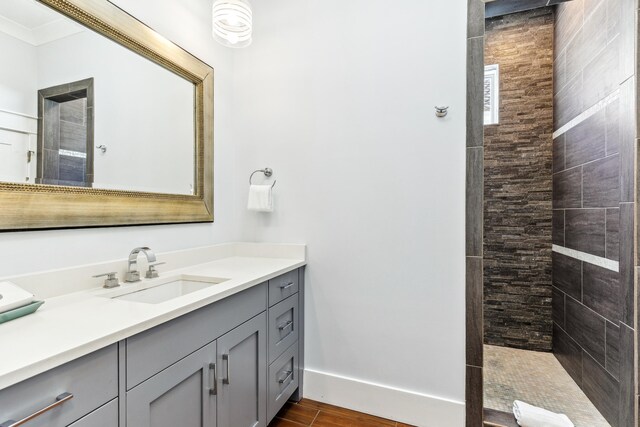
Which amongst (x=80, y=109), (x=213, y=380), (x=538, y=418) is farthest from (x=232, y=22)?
(x=538, y=418)

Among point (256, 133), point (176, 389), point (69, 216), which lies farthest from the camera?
point (256, 133)

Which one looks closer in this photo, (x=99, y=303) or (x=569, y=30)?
(x=99, y=303)

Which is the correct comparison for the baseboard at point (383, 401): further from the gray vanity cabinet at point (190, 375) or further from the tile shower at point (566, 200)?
the tile shower at point (566, 200)

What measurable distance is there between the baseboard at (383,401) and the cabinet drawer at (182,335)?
81 cm

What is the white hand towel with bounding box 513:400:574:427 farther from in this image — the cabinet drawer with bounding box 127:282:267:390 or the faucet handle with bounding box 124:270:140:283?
the faucet handle with bounding box 124:270:140:283

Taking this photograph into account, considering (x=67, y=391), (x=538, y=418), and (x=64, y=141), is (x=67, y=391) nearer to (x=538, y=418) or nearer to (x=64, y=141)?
(x=64, y=141)

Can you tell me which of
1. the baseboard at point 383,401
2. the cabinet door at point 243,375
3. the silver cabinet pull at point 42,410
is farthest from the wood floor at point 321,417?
the silver cabinet pull at point 42,410

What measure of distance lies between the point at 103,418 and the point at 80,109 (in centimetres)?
111

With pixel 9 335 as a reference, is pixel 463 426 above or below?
below

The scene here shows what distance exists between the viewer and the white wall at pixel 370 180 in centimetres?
162

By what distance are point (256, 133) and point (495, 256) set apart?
210cm

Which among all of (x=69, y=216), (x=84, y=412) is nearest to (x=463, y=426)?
(x=84, y=412)

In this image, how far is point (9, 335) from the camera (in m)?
0.75

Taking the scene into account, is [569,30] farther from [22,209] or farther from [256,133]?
[22,209]
